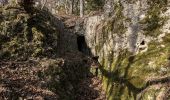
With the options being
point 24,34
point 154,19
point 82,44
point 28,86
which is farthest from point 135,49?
point 82,44

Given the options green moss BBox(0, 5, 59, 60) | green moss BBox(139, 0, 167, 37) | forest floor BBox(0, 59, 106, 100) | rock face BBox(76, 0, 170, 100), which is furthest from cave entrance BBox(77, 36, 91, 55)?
green moss BBox(139, 0, 167, 37)

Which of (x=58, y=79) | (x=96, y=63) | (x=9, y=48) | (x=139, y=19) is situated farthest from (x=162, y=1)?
(x=9, y=48)

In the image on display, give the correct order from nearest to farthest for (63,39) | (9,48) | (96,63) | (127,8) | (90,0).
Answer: (9,48)
(127,8)
(96,63)
(63,39)
(90,0)

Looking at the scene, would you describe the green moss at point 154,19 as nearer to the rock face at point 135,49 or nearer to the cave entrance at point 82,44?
the rock face at point 135,49

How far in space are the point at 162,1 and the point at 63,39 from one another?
7.53 m

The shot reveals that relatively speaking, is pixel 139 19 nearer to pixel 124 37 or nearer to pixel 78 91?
pixel 124 37

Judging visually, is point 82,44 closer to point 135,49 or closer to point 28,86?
point 135,49

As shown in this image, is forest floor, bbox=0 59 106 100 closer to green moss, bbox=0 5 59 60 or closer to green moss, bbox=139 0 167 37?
green moss, bbox=0 5 59 60

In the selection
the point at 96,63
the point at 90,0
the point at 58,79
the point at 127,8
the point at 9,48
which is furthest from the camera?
the point at 90,0

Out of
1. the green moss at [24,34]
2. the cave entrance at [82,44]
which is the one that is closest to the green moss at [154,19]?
the green moss at [24,34]

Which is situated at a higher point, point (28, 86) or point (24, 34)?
point (24, 34)

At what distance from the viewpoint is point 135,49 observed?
625 inches

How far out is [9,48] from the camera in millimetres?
16375

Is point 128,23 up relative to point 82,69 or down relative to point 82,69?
up
